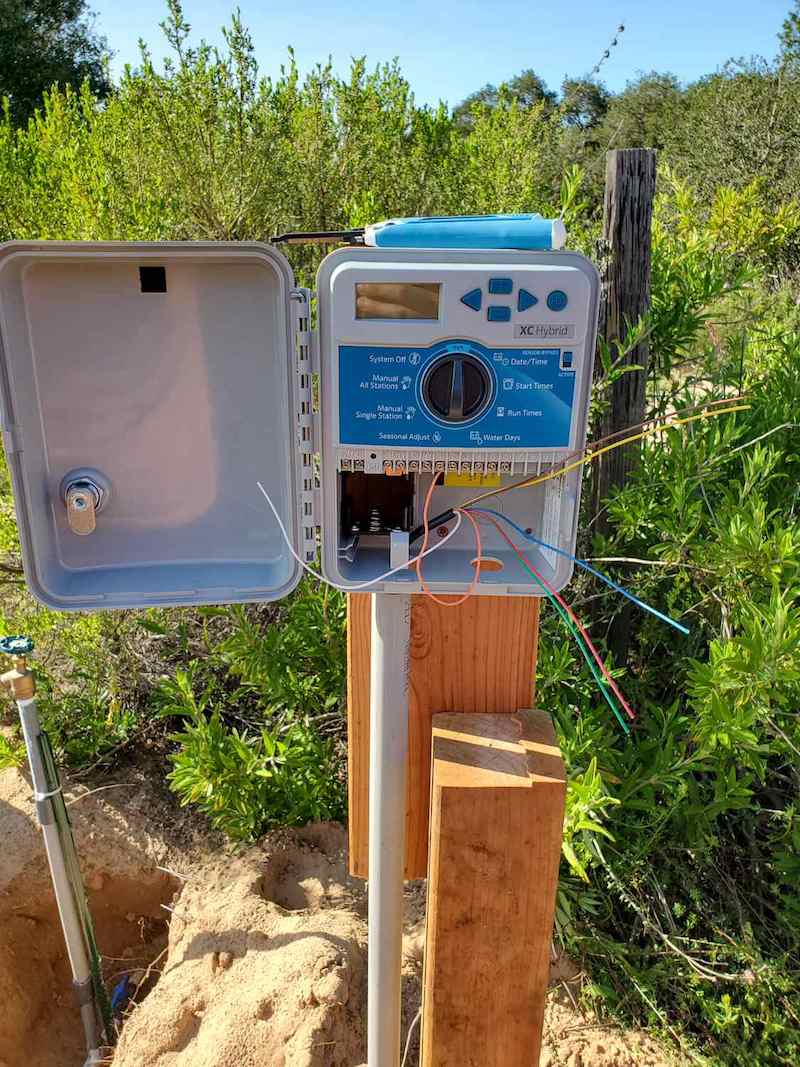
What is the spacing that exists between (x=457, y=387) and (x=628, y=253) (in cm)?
141

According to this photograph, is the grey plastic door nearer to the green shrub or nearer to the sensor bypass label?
the sensor bypass label

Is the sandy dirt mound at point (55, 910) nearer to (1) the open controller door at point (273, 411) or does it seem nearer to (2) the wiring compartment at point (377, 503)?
(1) the open controller door at point (273, 411)

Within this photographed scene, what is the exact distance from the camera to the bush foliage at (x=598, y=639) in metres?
1.61

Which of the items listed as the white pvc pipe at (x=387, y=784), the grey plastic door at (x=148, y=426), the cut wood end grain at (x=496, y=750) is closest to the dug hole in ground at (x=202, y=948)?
the white pvc pipe at (x=387, y=784)

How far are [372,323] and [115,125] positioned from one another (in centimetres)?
280

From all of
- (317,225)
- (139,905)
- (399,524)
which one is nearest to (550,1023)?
(139,905)

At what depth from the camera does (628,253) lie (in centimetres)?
205

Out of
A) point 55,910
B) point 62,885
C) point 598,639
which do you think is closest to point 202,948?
point 62,885

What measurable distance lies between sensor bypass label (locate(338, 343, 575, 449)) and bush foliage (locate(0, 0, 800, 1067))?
0.52 m

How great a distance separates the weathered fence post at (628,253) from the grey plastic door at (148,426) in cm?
121

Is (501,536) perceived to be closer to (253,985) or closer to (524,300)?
(524,300)

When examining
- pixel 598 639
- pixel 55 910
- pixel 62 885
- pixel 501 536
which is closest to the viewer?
pixel 501 536

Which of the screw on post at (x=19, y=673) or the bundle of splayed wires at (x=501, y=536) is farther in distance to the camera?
the screw on post at (x=19, y=673)

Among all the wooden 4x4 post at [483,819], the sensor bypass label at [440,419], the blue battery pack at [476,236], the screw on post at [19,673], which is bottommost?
the screw on post at [19,673]
